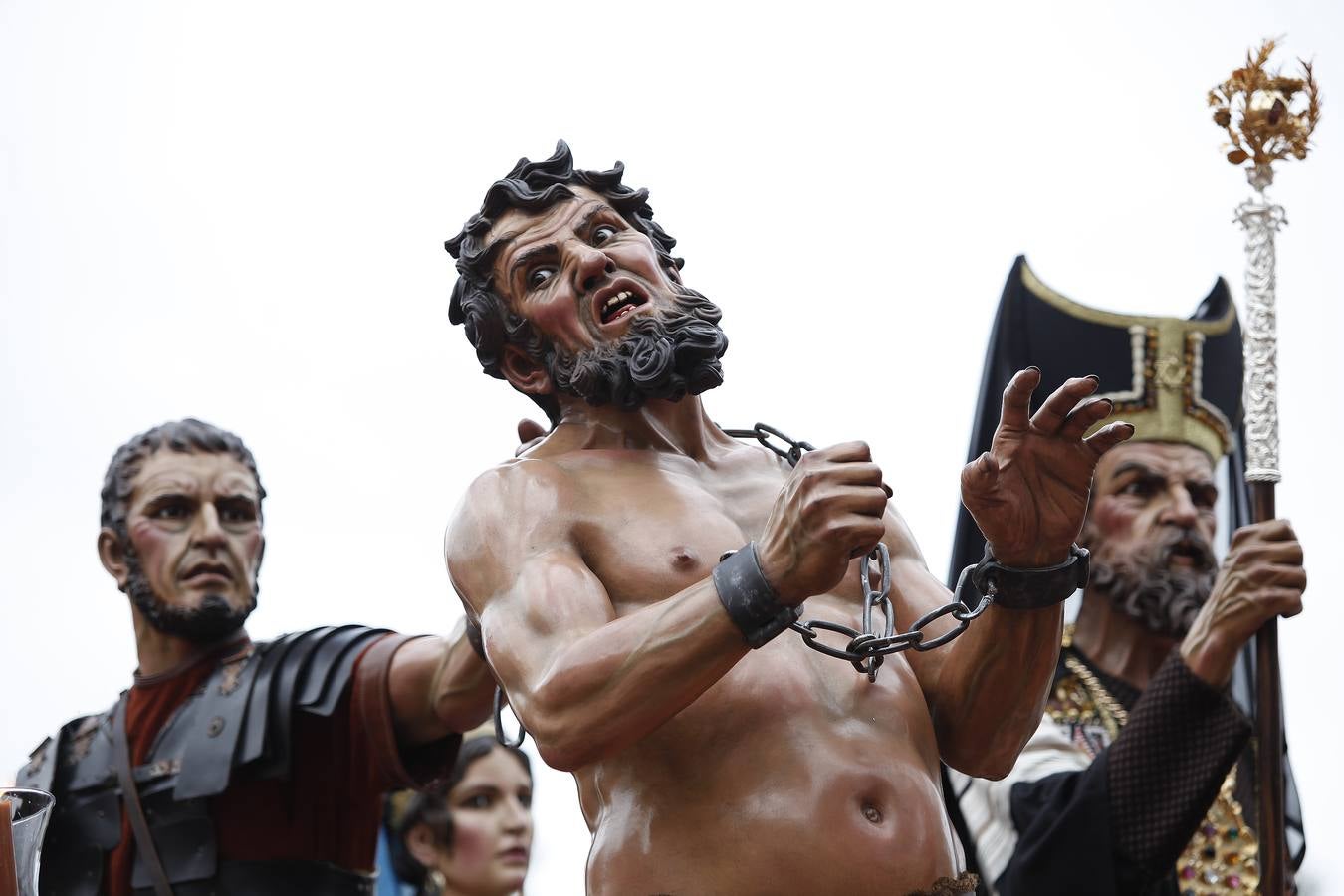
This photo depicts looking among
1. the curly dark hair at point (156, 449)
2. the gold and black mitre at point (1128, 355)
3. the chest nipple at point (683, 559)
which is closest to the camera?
the chest nipple at point (683, 559)

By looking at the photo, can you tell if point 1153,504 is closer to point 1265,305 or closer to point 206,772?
point 1265,305

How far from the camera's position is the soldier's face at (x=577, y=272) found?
4.32 meters

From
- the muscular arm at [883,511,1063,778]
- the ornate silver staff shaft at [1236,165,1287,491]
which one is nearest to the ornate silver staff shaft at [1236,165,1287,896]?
the ornate silver staff shaft at [1236,165,1287,491]

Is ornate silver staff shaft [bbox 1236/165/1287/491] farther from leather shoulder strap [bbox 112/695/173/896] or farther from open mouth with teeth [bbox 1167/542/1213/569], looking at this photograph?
leather shoulder strap [bbox 112/695/173/896]

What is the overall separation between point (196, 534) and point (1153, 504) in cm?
340

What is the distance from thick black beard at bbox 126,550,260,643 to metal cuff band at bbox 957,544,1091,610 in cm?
327

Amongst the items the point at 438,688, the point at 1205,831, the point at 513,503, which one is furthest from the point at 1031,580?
the point at 1205,831

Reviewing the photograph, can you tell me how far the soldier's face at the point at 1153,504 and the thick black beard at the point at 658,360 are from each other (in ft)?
13.5

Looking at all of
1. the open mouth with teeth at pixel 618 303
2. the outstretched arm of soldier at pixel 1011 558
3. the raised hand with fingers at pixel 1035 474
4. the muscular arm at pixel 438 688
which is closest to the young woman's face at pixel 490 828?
the muscular arm at pixel 438 688

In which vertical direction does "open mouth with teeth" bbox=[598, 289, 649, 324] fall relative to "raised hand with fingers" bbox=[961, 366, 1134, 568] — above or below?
above

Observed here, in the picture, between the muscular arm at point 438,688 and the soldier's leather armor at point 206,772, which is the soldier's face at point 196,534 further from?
the muscular arm at point 438,688

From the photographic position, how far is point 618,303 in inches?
170

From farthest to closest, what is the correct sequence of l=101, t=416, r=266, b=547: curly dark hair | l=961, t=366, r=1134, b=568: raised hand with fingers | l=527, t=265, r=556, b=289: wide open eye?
l=101, t=416, r=266, b=547: curly dark hair → l=527, t=265, r=556, b=289: wide open eye → l=961, t=366, r=1134, b=568: raised hand with fingers

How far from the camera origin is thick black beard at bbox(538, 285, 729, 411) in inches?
167
